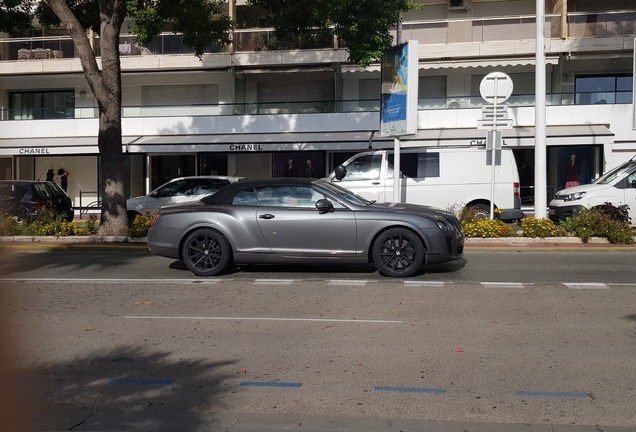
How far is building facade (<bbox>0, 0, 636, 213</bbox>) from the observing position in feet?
85.1

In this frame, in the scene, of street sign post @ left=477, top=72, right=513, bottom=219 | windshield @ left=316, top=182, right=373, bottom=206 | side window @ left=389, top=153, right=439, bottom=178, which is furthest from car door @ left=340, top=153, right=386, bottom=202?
windshield @ left=316, top=182, right=373, bottom=206

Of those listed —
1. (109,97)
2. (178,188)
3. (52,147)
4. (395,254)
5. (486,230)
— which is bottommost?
(395,254)

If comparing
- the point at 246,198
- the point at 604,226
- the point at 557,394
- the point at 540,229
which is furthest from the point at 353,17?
the point at 557,394

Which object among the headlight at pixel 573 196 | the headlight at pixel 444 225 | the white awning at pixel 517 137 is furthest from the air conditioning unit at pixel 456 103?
the headlight at pixel 444 225

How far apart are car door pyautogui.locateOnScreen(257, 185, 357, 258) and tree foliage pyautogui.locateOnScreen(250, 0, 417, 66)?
775 cm

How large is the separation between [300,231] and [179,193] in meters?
9.50

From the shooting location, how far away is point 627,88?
27625 millimetres

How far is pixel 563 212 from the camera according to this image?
55.6ft

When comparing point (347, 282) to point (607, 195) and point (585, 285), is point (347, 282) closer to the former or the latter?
point (585, 285)

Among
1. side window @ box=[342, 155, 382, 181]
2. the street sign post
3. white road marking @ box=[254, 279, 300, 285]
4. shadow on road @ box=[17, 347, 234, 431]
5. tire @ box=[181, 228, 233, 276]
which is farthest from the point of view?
side window @ box=[342, 155, 382, 181]

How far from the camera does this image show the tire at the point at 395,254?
11031mm

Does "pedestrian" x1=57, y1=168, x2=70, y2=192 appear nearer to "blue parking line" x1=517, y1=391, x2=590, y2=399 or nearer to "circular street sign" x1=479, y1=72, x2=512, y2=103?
"circular street sign" x1=479, y1=72, x2=512, y2=103

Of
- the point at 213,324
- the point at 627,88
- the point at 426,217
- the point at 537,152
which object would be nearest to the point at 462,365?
the point at 213,324

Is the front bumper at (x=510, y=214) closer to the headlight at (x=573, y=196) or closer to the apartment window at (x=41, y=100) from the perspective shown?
the headlight at (x=573, y=196)
